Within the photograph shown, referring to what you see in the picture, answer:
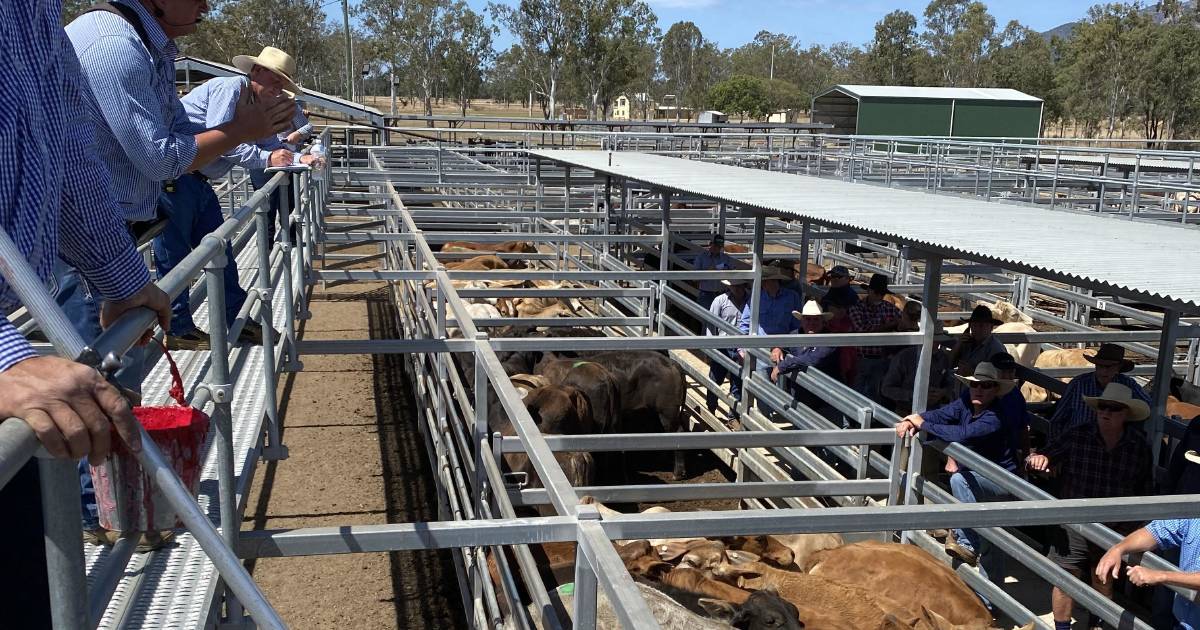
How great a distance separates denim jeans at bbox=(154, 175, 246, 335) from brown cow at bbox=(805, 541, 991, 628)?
301 cm

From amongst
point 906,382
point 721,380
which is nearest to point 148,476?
point 906,382

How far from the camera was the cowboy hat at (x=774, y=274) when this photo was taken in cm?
926

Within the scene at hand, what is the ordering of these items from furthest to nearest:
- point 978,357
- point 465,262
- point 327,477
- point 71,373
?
point 465,262, point 327,477, point 978,357, point 71,373

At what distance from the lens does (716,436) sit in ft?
18.1

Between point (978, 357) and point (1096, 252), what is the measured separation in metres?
2.46

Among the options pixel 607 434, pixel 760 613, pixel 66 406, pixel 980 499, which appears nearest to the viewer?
pixel 66 406

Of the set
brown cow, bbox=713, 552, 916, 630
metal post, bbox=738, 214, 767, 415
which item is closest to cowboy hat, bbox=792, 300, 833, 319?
metal post, bbox=738, 214, 767, 415

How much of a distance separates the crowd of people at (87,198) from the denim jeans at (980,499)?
403cm

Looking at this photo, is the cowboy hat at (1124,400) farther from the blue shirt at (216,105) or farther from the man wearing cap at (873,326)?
the blue shirt at (216,105)

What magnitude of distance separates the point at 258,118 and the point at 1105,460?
16.0 feet

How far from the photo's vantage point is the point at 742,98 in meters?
68.8

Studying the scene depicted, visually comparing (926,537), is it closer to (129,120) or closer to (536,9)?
(129,120)

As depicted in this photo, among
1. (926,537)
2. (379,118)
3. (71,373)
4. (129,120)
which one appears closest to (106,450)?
(71,373)

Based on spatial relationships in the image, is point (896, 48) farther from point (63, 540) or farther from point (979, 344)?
point (63, 540)
